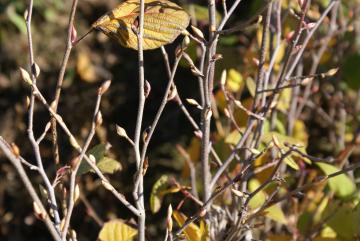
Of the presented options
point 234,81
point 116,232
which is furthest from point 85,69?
point 116,232

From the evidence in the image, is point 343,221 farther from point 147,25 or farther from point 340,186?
point 147,25

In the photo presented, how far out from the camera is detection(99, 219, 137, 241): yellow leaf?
4.16ft

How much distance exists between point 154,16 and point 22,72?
25 centimetres

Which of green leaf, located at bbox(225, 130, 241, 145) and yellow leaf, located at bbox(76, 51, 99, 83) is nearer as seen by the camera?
green leaf, located at bbox(225, 130, 241, 145)

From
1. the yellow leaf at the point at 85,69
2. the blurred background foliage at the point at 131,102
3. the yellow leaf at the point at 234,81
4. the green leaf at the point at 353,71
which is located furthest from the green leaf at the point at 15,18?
the green leaf at the point at 353,71

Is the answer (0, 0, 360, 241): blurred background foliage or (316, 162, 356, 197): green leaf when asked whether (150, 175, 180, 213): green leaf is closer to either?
(0, 0, 360, 241): blurred background foliage

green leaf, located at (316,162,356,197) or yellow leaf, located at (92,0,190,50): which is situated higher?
yellow leaf, located at (92,0,190,50)

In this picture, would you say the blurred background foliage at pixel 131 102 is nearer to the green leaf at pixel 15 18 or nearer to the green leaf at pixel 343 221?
the green leaf at pixel 15 18

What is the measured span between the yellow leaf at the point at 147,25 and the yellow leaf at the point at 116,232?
437mm

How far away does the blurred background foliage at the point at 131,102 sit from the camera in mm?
1859

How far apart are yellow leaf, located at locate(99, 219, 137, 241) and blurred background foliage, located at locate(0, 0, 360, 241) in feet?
1.14

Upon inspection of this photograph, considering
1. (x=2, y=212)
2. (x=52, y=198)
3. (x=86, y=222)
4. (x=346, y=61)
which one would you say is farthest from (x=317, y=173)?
(x=2, y=212)

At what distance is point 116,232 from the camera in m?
1.29

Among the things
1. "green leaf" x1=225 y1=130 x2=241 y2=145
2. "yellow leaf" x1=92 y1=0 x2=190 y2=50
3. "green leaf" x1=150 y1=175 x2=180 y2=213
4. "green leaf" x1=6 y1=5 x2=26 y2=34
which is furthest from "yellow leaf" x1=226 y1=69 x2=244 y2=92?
"green leaf" x1=6 y1=5 x2=26 y2=34
